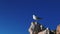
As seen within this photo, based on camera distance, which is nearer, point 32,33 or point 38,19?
point 32,33

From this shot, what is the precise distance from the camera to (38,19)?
19188mm

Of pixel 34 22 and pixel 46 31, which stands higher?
pixel 34 22

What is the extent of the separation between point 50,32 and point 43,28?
5.40 ft

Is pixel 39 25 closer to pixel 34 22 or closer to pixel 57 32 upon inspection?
pixel 34 22

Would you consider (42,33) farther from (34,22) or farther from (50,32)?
(34,22)

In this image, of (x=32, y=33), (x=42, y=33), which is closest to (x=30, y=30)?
(x=32, y=33)

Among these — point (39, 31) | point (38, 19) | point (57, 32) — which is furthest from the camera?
point (38, 19)

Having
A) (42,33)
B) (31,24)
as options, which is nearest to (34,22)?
(31,24)

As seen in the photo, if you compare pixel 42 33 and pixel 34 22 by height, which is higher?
pixel 34 22

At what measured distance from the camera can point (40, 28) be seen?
1788cm

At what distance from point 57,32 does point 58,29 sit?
1.55ft

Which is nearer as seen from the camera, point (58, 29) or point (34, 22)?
point (58, 29)

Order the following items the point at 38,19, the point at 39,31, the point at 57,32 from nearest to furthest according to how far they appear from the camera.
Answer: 1. the point at 57,32
2. the point at 39,31
3. the point at 38,19

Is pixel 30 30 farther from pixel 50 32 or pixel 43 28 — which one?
pixel 50 32
